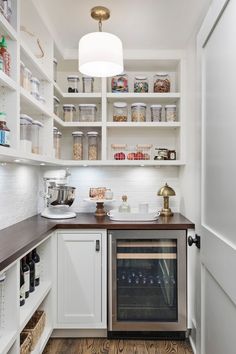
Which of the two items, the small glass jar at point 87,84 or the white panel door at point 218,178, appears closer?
the white panel door at point 218,178

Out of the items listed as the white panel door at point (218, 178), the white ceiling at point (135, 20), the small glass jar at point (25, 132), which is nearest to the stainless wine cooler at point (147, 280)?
the white panel door at point (218, 178)

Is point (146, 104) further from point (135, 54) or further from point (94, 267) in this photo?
point (94, 267)

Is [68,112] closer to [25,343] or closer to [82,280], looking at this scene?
[82,280]

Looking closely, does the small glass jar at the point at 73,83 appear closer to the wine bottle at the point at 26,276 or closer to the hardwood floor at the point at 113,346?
the wine bottle at the point at 26,276

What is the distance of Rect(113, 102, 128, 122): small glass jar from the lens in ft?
8.85

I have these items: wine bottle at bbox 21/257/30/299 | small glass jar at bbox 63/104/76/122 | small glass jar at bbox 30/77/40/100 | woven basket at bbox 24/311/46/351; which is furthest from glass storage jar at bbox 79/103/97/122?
woven basket at bbox 24/311/46/351

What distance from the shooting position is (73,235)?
225 centimetres

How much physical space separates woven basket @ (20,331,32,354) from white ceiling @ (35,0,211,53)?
213 cm

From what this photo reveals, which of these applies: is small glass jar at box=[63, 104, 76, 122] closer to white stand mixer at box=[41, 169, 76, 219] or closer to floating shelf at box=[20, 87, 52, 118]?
floating shelf at box=[20, 87, 52, 118]

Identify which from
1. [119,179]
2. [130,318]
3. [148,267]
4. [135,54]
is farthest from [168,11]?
[130,318]

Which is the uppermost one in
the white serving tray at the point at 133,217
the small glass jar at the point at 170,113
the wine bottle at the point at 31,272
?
the small glass jar at the point at 170,113

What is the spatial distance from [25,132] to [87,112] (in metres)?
0.98

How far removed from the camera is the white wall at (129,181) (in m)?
2.92

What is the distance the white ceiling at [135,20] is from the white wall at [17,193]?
1.16m
